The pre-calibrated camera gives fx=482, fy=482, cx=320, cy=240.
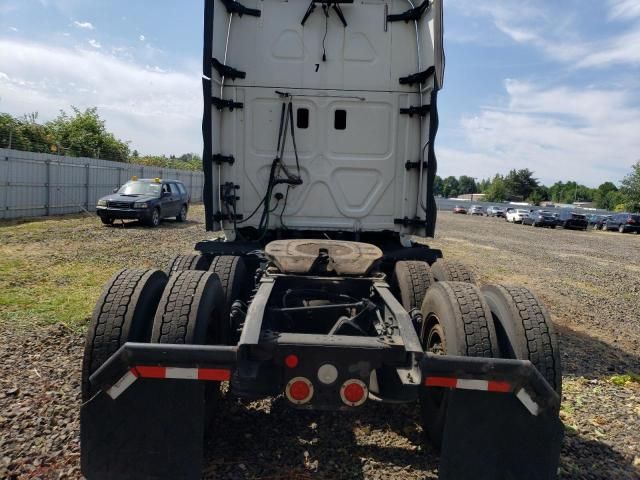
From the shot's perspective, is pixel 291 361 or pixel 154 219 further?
pixel 154 219

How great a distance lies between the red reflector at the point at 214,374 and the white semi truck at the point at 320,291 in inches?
0.4

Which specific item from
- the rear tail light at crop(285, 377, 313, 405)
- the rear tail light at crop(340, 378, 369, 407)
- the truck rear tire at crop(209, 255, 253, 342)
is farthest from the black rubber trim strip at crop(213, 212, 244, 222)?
the rear tail light at crop(340, 378, 369, 407)

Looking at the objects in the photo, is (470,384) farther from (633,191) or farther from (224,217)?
(633,191)

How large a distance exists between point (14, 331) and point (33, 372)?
1.32 meters

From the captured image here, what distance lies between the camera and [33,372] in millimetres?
4184

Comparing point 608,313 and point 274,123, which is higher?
point 274,123

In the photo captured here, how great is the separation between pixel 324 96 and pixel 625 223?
132ft

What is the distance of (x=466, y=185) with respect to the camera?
149m

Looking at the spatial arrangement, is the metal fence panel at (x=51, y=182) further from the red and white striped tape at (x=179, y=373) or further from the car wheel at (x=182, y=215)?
the red and white striped tape at (x=179, y=373)

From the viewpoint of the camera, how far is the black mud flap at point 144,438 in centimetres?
245

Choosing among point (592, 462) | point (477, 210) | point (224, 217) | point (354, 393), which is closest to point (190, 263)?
point (224, 217)

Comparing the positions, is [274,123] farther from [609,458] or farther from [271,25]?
[609,458]

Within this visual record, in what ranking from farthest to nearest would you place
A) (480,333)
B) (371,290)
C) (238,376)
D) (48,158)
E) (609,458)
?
(48,158), (371,290), (609,458), (480,333), (238,376)

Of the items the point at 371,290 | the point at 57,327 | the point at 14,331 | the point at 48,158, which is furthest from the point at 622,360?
the point at 48,158
